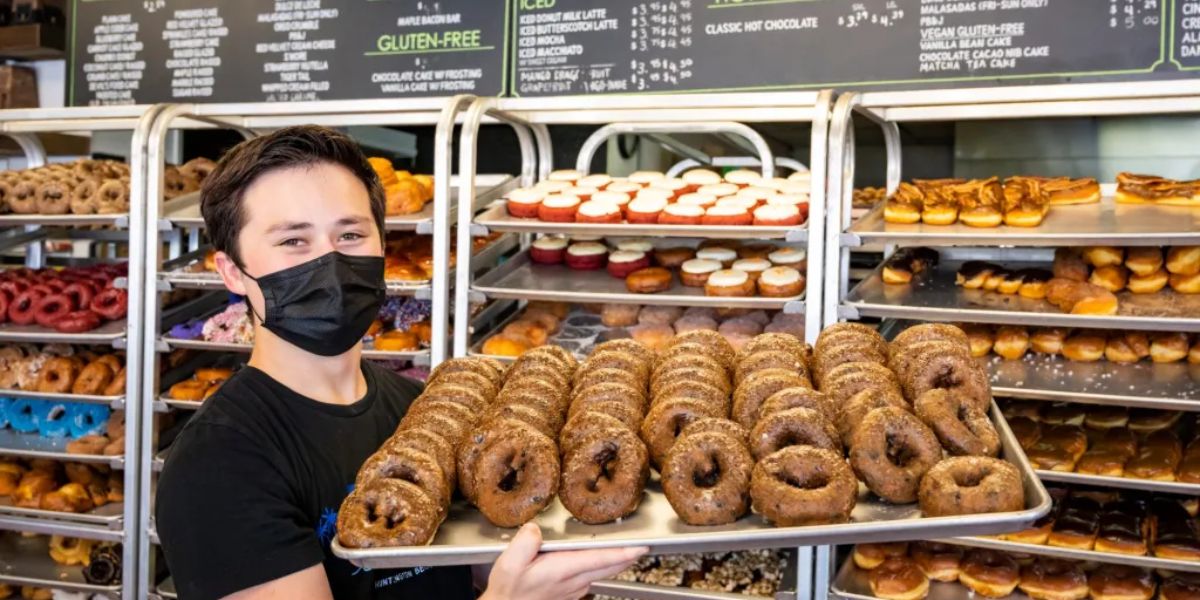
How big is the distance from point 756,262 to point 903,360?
194cm

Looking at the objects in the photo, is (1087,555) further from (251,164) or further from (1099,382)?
(251,164)

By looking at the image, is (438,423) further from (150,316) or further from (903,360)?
(150,316)

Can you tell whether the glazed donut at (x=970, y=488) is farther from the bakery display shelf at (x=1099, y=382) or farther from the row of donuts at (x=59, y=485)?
the row of donuts at (x=59, y=485)

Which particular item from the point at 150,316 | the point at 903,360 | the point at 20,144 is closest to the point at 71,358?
the point at 150,316

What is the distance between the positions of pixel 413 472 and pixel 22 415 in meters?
3.79

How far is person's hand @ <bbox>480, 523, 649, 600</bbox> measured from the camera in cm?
139

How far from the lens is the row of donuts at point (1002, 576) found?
10.3 feet

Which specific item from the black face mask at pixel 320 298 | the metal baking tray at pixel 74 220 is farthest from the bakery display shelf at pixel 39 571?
the black face mask at pixel 320 298

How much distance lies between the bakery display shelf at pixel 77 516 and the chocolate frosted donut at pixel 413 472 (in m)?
3.11

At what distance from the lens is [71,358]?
436 cm

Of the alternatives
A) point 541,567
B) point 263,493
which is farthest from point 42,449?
point 541,567

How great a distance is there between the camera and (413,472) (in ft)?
4.87

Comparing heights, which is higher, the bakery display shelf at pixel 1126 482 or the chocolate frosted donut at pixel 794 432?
the chocolate frosted donut at pixel 794 432

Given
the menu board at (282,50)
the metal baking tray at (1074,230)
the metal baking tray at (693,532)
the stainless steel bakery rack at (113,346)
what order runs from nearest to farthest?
the metal baking tray at (693,532) < the metal baking tray at (1074,230) < the stainless steel bakery rack at (113,346) < the menu board at (282,50)
